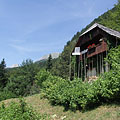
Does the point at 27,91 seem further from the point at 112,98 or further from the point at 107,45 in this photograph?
the point at 112,98

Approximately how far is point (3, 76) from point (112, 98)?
3957 centimetres

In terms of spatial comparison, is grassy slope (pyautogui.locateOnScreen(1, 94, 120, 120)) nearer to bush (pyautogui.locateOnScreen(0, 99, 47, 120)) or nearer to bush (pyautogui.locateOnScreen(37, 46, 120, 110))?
bush (pyautogui.locateOnScreen(37, 46, 120, 110))

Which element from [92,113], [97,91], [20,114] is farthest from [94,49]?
[20,114]

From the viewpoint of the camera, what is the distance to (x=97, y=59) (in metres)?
16.5

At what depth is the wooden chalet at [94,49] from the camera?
46.6 feet

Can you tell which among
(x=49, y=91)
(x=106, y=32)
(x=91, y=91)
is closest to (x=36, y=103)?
(x=49, y=91)

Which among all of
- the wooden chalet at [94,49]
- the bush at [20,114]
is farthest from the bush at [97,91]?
the wooden chalet at [94,49]

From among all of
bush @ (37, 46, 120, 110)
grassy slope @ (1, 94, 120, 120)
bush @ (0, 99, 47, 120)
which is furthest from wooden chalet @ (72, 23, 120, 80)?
bush @ (0, 99, 47, 120)

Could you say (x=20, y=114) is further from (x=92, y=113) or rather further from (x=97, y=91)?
(x=97, y=91)

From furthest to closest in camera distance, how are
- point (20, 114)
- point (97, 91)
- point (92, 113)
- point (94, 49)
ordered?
point (94, 49) < point (97, 91) < point (92, 113) < point (20, 114)

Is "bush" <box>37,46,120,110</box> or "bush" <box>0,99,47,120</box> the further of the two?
"bush" <box>37,46,120,110</box>

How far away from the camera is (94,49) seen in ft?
53.1

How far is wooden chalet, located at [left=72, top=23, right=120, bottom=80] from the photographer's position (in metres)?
14.2

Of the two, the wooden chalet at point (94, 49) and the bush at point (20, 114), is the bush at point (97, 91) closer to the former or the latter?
the bush at point (20, 114)
